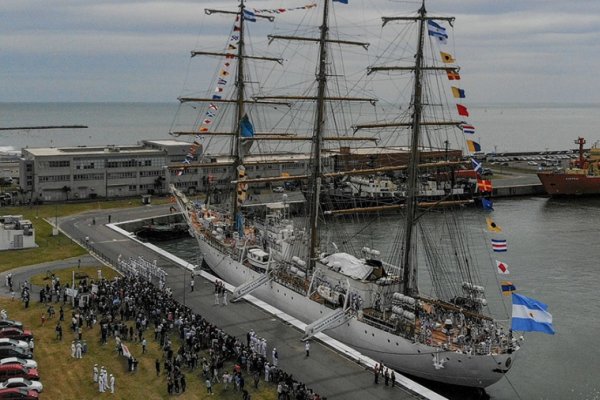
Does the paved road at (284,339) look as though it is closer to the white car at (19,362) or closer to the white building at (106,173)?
the white car at (19,362)

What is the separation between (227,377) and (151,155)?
237ft

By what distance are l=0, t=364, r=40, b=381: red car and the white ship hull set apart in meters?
19.3

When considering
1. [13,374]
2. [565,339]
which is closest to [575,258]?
[565,339]

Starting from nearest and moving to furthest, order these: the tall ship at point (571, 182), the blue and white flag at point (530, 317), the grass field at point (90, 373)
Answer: the grass field at point (90, 373) < the blue and white flag at point (530, 317) < the tall ship at point (571, 182)

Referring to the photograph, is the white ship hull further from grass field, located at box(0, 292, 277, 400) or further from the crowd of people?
grass field, located at box(0, 292, 277, 400)

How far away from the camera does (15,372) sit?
35375 millimetres

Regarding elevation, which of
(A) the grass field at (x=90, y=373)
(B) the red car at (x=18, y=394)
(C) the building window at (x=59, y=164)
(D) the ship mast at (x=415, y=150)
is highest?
(D) the ship mast at (x=415, y=150)

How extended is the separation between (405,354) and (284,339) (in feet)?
24.3

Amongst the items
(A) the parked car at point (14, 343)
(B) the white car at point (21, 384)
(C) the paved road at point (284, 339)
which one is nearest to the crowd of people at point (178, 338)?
(C) the paved road at point (284, 339)

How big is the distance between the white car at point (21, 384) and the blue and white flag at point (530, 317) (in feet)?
80.9

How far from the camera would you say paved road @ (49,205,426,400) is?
35656 mm

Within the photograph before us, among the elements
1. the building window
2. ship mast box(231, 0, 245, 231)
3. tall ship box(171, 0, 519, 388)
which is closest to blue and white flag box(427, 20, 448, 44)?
tall ship box(171, 0, 519, 388)

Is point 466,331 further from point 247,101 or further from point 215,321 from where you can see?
point 247,101

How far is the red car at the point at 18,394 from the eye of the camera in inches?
1277
